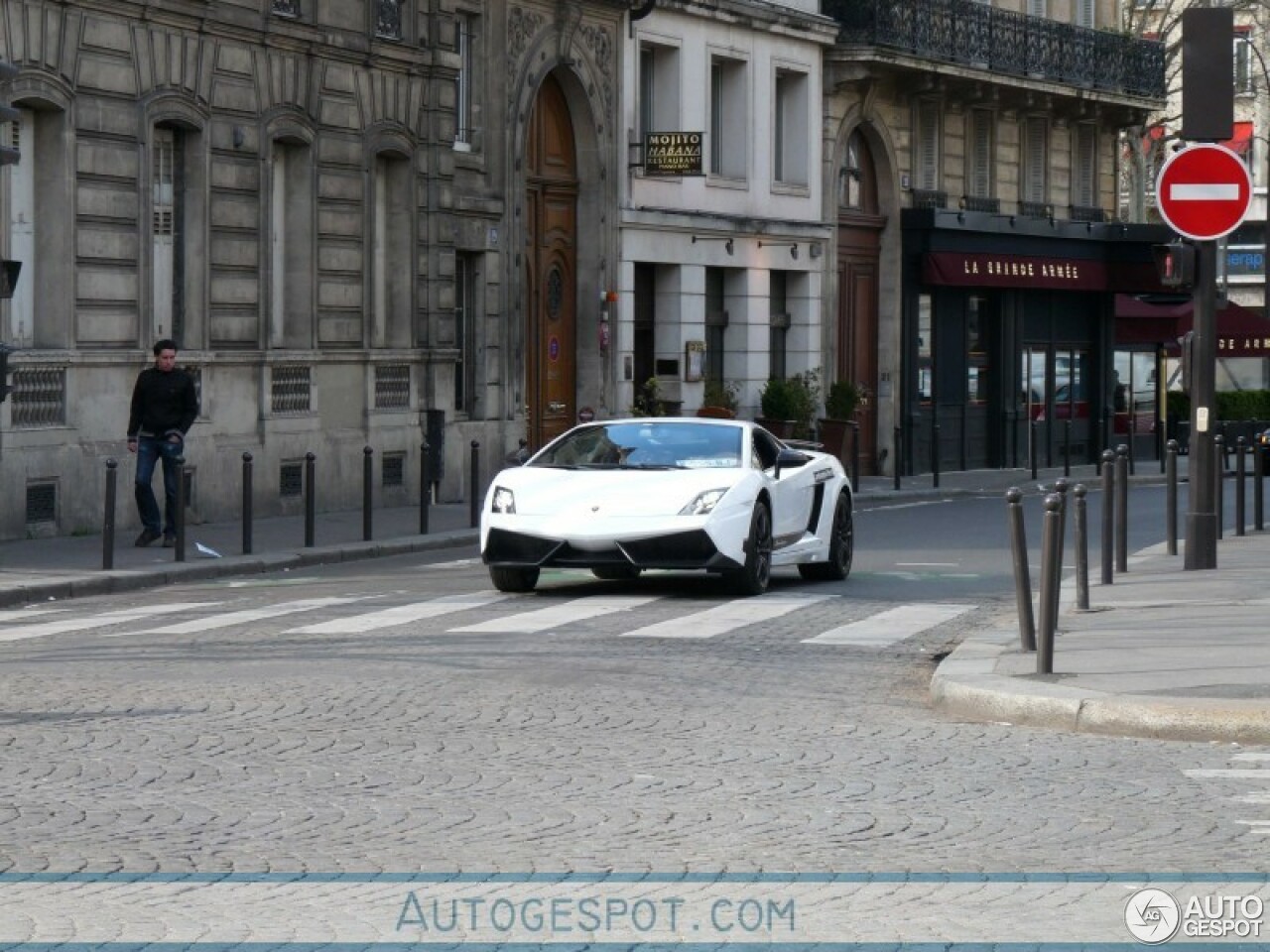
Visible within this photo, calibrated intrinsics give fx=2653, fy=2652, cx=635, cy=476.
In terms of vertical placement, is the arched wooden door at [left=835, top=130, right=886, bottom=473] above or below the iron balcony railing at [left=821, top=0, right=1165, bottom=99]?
below

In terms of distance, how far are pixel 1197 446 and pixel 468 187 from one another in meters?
15.6

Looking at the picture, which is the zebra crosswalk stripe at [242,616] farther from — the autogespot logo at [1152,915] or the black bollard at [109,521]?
the autogespot logo at [1152,915]

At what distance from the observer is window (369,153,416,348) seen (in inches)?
1257

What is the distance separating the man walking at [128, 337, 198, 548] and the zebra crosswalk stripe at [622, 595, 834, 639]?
706 cm

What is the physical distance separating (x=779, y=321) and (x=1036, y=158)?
1034 cm

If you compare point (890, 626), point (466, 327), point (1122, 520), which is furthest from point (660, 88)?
point (890, 626)

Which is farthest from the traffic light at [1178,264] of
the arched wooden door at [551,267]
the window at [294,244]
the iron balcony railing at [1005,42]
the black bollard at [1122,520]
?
→ the iron balcony railing at [1005,42]

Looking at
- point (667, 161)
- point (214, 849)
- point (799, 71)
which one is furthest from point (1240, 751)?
point (799, 71)

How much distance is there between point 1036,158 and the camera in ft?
168

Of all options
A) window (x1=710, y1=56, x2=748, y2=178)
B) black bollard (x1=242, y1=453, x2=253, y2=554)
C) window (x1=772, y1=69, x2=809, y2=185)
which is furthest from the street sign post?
window (x1=772, y1=69, x2=809, y2=185)

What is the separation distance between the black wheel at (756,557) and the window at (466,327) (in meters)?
15.3

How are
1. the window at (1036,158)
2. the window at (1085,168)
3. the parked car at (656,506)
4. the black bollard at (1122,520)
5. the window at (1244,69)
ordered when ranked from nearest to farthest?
the parked car at (656,506) < the black bollard at (1122,520) < the window at (1036,158) < the window at (1085,168) < the window at (1244,69)

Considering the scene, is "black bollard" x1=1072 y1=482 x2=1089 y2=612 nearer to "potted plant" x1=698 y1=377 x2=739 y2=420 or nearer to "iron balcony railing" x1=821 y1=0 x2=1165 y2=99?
"potted plant" x1=698 y1=377 x2=739 y2=420

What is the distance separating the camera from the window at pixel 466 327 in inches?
1340
